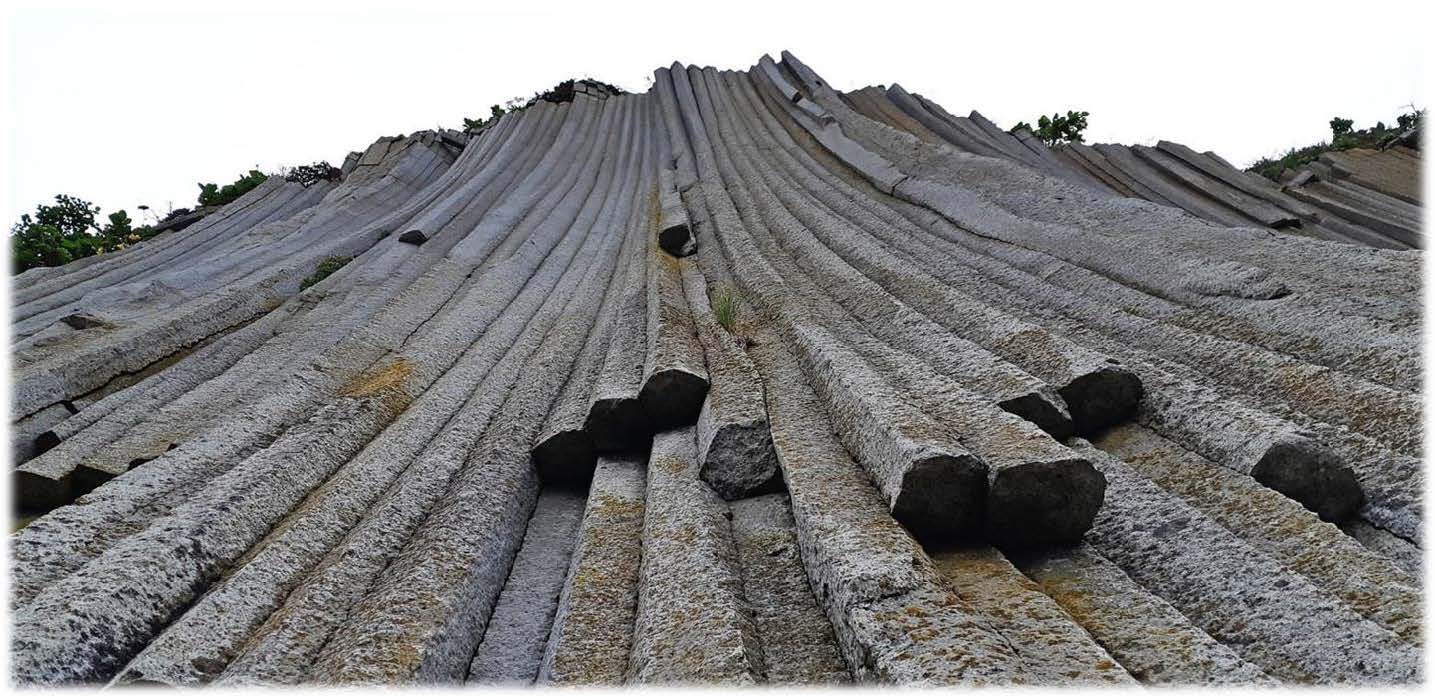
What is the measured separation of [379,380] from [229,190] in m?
11.0

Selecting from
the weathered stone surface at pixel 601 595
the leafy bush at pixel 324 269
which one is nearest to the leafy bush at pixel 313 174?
the leafy bush at pixel 324 269

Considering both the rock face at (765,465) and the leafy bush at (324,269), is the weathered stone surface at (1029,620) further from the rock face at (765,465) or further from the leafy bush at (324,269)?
the leafy bush at (324,269)

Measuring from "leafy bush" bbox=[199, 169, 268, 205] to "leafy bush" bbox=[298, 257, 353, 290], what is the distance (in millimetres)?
7570

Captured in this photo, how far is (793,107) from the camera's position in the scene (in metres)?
11.1

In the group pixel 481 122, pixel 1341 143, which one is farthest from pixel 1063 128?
pixel 481 122

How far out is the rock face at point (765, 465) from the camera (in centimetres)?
186

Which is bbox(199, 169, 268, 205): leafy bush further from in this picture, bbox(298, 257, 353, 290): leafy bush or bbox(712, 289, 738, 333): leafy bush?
bbox(712, 289, 738, 333): leafy bush

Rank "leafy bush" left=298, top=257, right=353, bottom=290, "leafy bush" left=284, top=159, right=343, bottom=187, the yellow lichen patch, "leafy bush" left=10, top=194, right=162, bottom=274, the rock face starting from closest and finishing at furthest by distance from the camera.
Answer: the rock face → the yellow lichen patch → "leafy bush" left=298, top=257, right=353, bottom=290 → "leafy bush" left=10, top=194, right=162, bottom=274 → "leafy bush" left=284, top=159, right=343, bottom=187

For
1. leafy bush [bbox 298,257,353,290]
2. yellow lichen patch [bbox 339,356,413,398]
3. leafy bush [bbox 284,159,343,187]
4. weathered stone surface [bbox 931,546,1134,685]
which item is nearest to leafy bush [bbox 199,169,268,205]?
leafy bush [bbox 284,159,343,187]

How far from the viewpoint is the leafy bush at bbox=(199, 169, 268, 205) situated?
1283 centimetres

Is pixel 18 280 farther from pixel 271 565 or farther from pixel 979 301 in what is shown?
pixel 979 301

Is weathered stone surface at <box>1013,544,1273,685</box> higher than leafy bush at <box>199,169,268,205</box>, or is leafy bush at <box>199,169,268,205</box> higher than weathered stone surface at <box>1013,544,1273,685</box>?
leafy bush at <box>199,169,268,205</box>

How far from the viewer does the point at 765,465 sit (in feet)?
9.12

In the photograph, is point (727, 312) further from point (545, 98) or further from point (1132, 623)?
point (545, 98)
